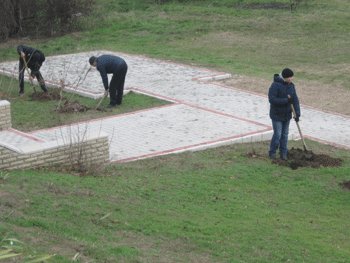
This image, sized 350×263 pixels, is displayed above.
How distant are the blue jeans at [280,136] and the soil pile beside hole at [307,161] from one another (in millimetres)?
234

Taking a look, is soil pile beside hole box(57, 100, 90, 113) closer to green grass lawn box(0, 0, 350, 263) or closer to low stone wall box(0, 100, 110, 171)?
green grass lawn box(0, 0, 350, 263)

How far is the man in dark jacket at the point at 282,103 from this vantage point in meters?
8.88

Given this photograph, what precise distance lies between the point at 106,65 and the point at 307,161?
5.78 meters

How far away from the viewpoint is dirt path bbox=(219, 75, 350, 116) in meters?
13.5

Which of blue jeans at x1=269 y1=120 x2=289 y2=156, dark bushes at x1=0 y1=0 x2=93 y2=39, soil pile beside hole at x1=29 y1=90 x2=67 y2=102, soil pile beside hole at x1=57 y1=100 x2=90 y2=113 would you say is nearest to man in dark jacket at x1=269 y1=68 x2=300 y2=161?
blue jeans at x1=269 y1=120 x2=289 y2=156

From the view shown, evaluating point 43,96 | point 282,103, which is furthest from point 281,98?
point 43,96

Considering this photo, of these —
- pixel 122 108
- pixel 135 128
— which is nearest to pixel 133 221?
pixel 135 128

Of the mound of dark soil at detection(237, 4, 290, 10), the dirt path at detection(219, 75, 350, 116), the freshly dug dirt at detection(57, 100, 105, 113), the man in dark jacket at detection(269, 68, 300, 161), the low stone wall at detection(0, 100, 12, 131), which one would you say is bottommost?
the dirt path at detection(219, 75, 350, 116)

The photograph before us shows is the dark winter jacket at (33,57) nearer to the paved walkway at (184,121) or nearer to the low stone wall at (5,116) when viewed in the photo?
the paved walkway at (184,121)

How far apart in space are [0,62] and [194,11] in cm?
1394

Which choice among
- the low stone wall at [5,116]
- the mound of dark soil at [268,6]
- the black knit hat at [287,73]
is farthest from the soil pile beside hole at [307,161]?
the mound of dark soil at [268,6]

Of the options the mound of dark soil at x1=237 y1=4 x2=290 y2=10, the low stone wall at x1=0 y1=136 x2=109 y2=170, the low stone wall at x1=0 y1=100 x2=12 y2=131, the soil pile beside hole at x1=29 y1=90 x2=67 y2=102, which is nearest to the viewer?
the low stone wall at x1=0 y1=136 x2=109 y2=170

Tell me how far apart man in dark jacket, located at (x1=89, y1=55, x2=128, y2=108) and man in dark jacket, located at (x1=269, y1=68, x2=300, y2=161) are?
4826 millimetres

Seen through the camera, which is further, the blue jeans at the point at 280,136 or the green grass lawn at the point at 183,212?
the blue jeans at the point at 280,136
